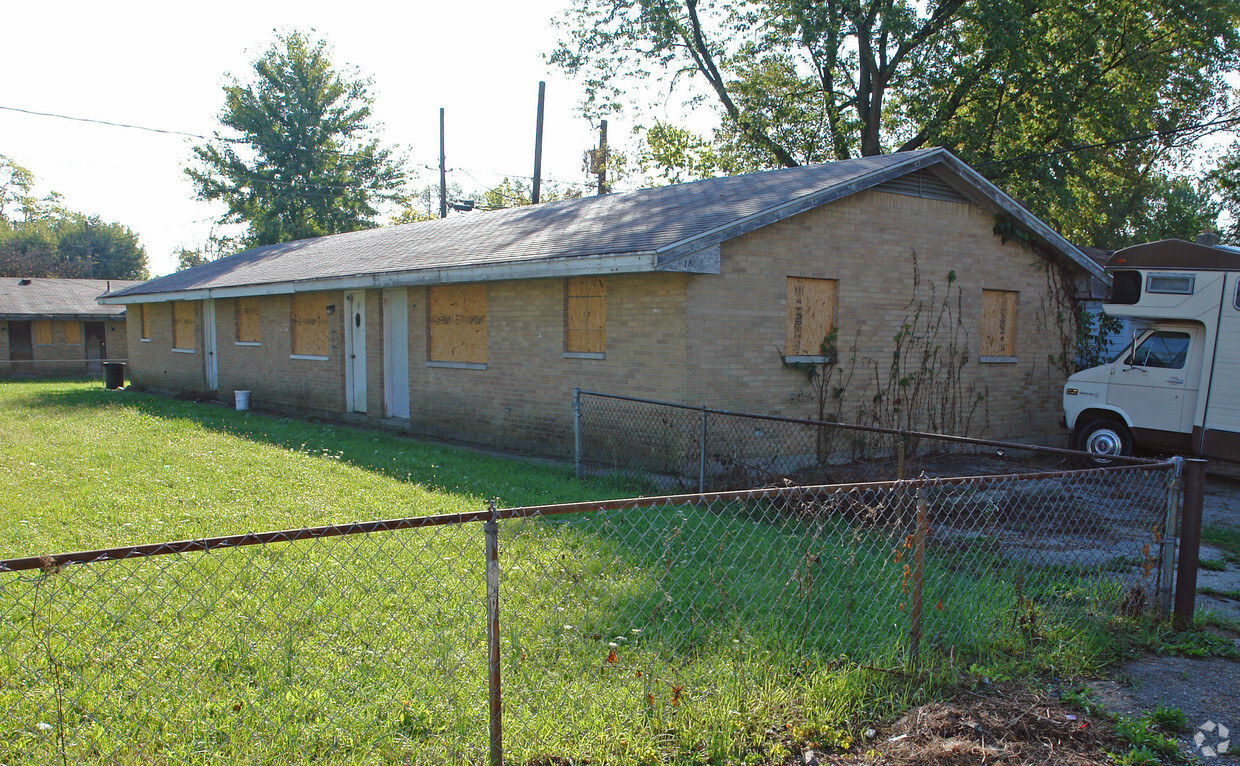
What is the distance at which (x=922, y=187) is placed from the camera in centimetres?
1327

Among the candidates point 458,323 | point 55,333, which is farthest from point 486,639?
point 55,333

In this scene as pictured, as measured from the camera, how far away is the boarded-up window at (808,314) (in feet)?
38.8

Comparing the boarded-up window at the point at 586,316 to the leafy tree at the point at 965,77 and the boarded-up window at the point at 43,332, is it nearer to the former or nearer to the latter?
the leafy tree at the point at 965,77

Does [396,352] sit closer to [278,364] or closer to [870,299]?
[278,364]

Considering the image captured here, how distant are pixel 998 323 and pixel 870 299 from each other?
3.41m

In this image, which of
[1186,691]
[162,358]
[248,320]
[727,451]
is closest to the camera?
[1186,691]

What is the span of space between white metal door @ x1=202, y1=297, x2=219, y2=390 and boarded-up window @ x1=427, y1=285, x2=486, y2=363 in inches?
378

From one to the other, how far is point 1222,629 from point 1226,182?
27.0m

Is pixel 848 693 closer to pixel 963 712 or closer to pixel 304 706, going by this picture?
pixel 963 712

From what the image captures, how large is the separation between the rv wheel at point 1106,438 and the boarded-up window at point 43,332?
3475 centimetres

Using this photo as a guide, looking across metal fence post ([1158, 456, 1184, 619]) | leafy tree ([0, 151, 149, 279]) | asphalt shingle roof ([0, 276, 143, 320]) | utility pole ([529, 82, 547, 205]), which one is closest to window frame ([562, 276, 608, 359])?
metal fence post ([1158, 456, 1184, 619])

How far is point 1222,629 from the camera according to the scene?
552 cm

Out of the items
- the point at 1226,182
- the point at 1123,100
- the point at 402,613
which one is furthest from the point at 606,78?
the point at 402,613

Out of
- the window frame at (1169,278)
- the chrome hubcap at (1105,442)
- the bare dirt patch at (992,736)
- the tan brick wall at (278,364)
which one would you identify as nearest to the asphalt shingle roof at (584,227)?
the tan brick wall at (278,364)
